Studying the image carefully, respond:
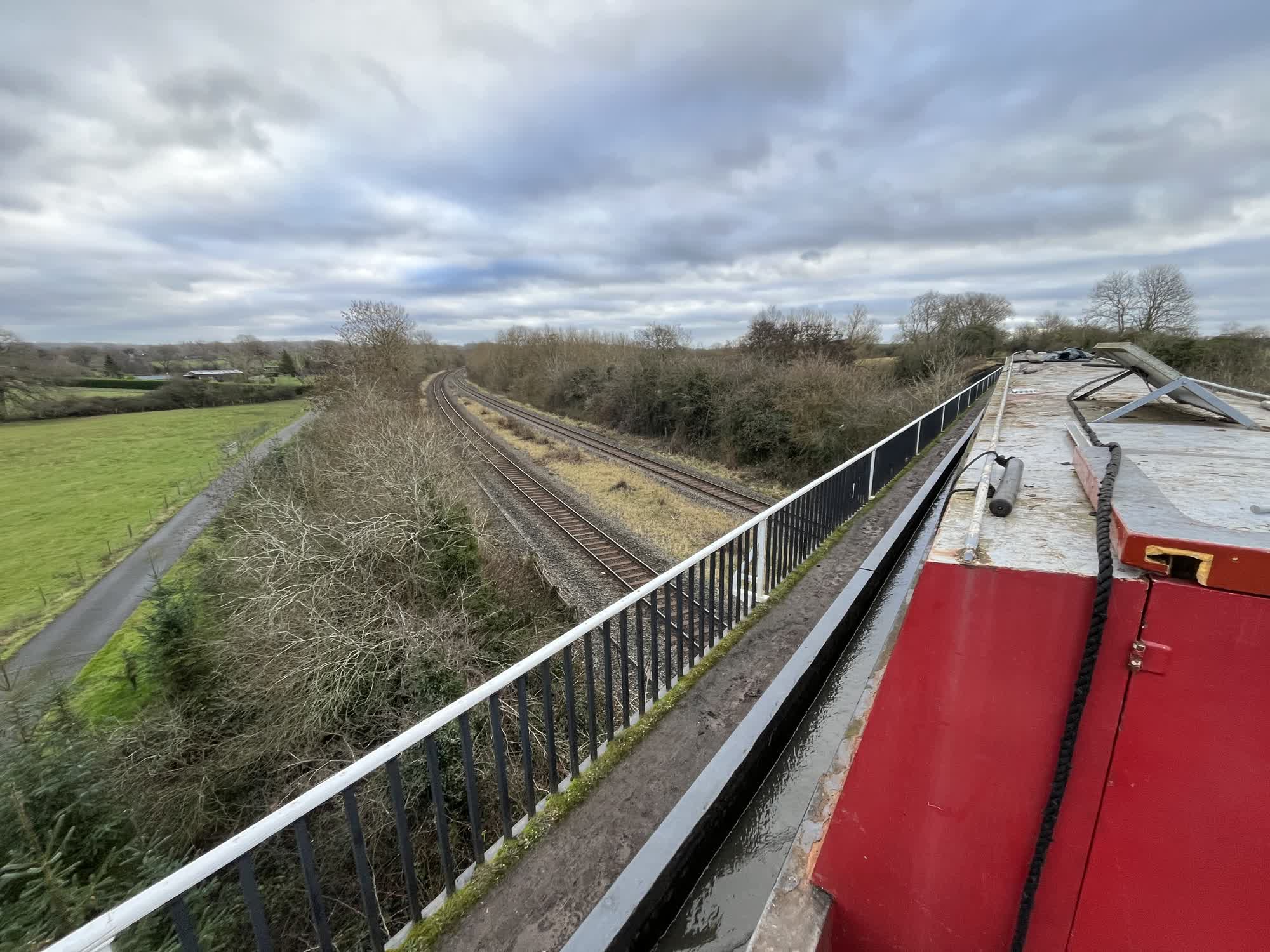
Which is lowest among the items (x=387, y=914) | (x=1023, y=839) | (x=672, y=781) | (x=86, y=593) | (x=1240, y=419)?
(x=86, y=593)

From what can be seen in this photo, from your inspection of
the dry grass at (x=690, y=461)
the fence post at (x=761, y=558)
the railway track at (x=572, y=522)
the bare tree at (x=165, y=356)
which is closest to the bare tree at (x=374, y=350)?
the railway track at (x=572, y=522)

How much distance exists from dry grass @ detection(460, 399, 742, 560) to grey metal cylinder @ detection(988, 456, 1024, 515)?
1095 cm

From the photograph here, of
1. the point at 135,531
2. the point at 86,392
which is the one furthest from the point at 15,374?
the point at 135,531

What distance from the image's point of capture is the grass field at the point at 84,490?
61.3 feet

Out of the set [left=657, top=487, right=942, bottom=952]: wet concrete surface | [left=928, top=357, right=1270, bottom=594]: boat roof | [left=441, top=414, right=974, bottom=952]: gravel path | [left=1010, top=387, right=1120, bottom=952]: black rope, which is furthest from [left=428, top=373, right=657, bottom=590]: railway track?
[left=1010, top=387, right=1120, bottom=952]: black rope

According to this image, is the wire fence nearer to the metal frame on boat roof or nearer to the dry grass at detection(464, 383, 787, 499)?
the dry grass at detection(464, 383, 787, 499)

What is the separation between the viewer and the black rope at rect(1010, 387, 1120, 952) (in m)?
1.21

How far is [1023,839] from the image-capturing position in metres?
1.46

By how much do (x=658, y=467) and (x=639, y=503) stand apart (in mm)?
4638

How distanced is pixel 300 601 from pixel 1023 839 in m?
9.41

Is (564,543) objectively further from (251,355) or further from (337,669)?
(251,355)

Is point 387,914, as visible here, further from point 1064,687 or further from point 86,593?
point 86,593

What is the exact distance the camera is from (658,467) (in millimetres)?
21516

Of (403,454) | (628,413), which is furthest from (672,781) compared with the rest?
(628,413)
